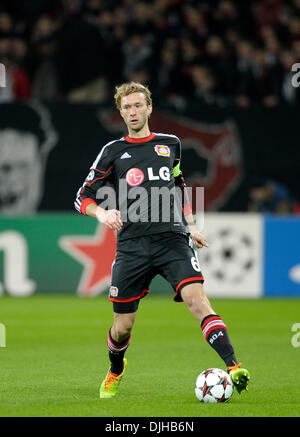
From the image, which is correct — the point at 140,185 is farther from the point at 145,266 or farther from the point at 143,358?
the point at 143,358

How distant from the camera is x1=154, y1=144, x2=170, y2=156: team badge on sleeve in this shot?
6.63 m

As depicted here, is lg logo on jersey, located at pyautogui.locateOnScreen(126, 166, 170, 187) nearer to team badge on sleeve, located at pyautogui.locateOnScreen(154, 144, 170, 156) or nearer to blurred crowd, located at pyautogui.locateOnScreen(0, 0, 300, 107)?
team badge on sleeve, located at pyautogui.locateOnScreen(154, 144, 170, 156)

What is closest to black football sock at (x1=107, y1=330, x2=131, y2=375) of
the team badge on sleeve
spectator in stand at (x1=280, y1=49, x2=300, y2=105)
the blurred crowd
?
the team badge on sleeve

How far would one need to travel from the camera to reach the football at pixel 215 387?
19.9 ft

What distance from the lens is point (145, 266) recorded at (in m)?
6.44

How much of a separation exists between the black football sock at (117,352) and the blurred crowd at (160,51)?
876 cm

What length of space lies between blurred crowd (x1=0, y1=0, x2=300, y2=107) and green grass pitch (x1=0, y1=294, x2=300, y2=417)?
352cm

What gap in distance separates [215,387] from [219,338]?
12.8 inches

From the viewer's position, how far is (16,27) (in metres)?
16.7

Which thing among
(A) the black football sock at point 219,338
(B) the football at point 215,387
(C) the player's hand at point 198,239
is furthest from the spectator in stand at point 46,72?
(B) the football at point 215,387

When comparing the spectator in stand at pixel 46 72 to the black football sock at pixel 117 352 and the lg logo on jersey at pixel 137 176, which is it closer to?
the lg logo on jersey at pixel 137 176

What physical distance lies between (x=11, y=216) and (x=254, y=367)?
23.8ft

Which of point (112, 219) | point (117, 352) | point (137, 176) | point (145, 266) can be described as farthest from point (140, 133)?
point (117, 352)

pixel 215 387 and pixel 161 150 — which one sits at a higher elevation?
pixel 161 150
